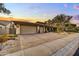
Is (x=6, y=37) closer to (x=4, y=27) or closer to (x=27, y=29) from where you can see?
(x=4, y=27)

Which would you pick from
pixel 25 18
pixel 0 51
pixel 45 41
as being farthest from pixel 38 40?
pixel 0 51

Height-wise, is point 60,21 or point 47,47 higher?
point 60,21

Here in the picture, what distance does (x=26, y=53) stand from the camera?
1.44m

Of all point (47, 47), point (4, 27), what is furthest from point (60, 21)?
point (4, 27)

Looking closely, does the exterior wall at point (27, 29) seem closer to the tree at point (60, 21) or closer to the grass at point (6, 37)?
the grass at point (6, 37)

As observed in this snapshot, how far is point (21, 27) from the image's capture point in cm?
146

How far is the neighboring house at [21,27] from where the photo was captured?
4.78ft

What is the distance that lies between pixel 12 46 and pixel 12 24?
188 mm

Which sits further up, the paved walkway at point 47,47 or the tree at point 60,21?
the tree at point 60,21

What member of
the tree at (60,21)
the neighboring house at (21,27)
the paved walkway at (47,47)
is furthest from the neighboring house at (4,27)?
the tree at (60,21)

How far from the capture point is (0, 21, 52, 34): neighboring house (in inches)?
57.3

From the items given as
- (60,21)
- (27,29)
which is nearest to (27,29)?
(27,29)

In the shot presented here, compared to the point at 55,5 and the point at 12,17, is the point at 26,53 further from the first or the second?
the point at 55,5

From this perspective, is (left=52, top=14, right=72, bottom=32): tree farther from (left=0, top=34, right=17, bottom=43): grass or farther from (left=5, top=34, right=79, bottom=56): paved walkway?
(left=0, top=34, right=17, bottom=43): grass
